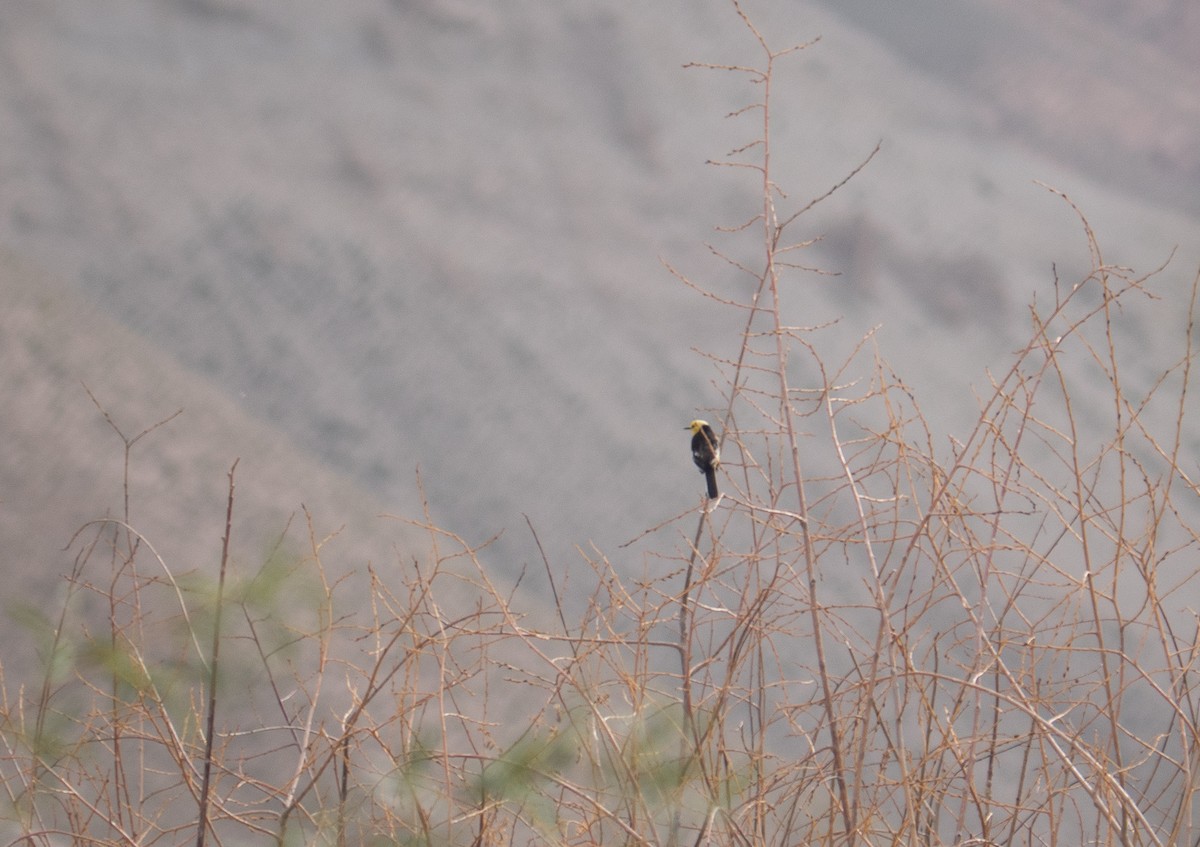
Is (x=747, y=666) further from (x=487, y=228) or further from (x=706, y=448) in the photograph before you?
(x=706, y=448)

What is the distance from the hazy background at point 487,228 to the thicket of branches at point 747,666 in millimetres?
95

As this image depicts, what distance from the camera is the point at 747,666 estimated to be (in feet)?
6.59

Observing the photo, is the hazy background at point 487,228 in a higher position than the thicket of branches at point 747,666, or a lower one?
higher

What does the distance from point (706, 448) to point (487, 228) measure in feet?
3.54

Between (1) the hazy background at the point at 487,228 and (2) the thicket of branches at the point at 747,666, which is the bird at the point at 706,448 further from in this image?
(1) the hazy background at the point at 487,228

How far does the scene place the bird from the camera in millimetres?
1046

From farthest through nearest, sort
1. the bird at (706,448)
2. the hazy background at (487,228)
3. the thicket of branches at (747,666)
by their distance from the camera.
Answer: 1. the hazy background at (487,228)
2. the bird at (706,448)
3. the thicket of branches at (747,666)

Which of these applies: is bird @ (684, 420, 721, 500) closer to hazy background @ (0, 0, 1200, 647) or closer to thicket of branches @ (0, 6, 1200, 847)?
thicket of branches @ (0, 6, 1200, 847)

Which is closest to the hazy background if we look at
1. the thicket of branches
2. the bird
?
the thicket of branches

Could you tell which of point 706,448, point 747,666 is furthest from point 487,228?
point 706,448

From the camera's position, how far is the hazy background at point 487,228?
1.79 meters

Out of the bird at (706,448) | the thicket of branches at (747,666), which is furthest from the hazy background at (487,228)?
the bird at (706,448)

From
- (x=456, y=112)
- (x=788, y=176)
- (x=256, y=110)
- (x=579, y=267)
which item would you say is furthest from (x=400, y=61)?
(x=788, y=176)

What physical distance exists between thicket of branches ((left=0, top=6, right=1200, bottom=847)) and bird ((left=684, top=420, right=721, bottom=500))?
1.1 inches
